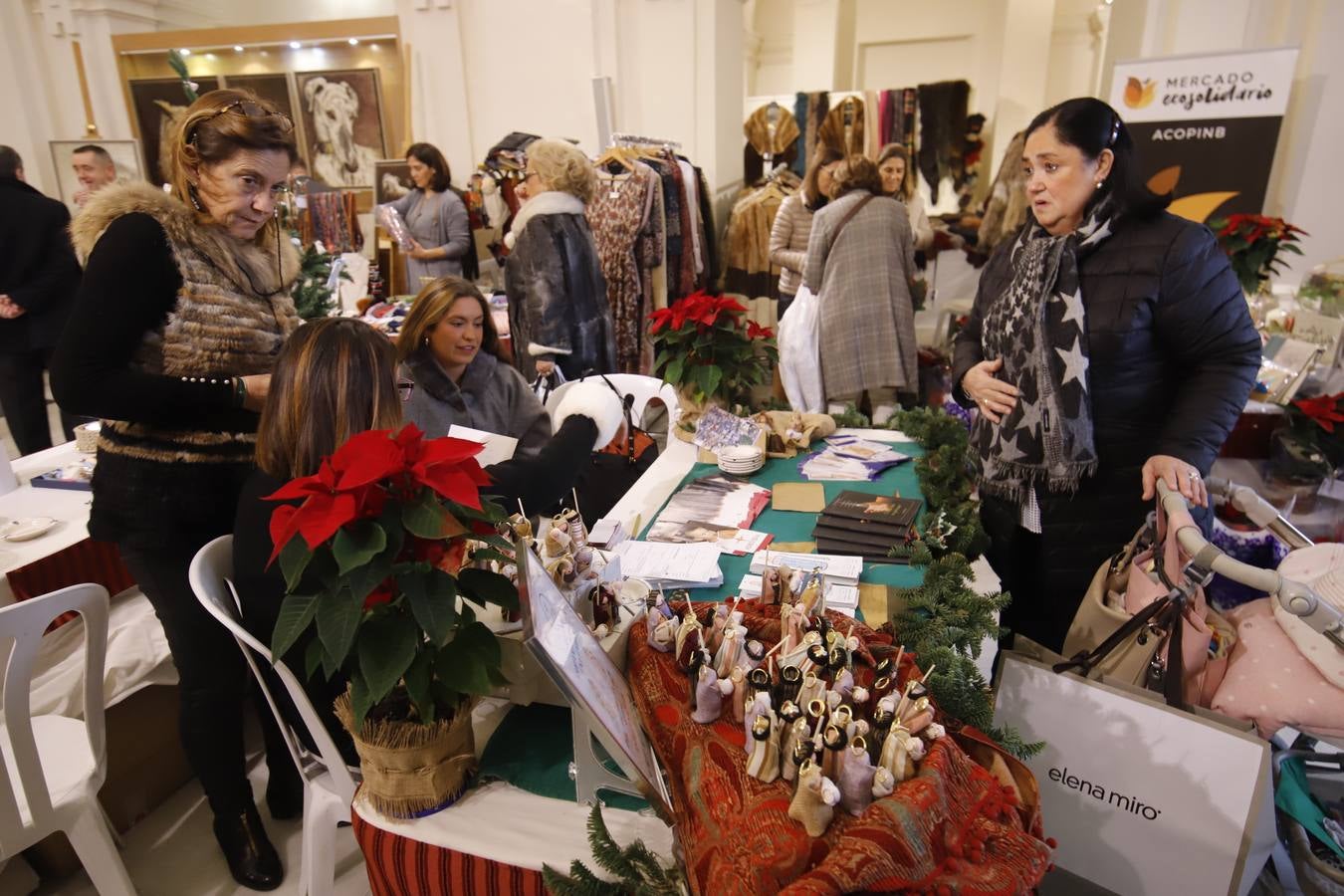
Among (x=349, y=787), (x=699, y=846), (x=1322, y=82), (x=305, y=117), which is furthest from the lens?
(x=305, y=117)

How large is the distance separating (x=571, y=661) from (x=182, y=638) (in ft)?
3.96

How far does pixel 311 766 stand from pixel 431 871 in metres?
0.65

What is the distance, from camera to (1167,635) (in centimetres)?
135

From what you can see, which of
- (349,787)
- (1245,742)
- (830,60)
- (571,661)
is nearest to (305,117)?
(830,60)

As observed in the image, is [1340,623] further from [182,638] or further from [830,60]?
→ [830,60]

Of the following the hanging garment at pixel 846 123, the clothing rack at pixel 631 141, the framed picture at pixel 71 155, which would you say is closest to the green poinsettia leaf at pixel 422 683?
the clothing rack at pixel 631 141

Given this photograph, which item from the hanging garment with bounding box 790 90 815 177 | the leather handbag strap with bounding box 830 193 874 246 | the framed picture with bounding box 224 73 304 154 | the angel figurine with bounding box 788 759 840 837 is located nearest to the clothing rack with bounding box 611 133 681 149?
the leather handbag strap with bounding box 830 193 874 246

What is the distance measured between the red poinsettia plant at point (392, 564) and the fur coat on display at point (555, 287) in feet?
8.22

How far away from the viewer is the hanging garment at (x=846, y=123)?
653 cm

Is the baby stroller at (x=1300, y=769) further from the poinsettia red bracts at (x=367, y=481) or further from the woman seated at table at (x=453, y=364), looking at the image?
the woman seated at table at (x=453, y=364)

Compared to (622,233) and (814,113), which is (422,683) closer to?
(622,233)

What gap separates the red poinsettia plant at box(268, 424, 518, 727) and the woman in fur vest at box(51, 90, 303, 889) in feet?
2.81

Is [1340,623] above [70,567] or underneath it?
above

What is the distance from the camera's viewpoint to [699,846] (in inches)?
35.4
